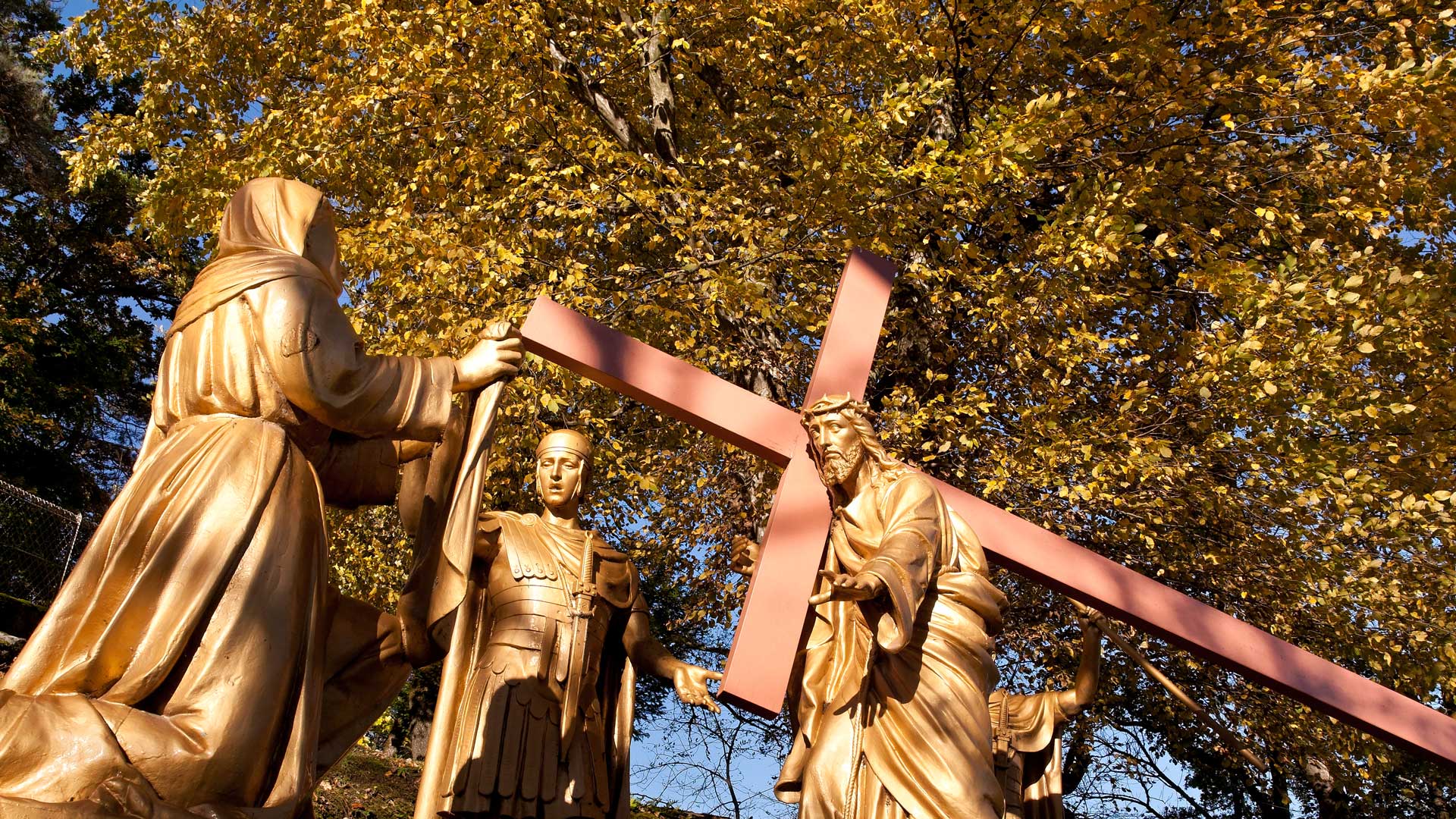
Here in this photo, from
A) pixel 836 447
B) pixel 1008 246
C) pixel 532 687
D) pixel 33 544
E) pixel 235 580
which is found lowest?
pixel 235 580

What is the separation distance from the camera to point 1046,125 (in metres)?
9.28

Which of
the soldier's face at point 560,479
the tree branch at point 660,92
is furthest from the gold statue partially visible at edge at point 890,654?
the tree branch at point 660,92

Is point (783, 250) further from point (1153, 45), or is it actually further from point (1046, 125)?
point (1153, 45)

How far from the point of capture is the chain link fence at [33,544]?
1551 cm

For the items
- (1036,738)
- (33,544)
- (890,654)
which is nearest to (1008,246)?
(1036,738)

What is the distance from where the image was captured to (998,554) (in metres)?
5.11

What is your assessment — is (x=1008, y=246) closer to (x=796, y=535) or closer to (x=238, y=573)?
(x=796, y=535)

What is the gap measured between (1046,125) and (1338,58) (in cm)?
293

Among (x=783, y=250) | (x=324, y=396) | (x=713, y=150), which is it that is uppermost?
(x=713, y=150)

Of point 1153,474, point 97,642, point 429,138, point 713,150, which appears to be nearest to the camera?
point 97,642

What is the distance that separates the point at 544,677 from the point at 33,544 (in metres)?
12.7

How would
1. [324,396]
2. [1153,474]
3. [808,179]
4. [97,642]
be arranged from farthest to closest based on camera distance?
[808,179]
[1153,474]
[324,396]
[97,642]

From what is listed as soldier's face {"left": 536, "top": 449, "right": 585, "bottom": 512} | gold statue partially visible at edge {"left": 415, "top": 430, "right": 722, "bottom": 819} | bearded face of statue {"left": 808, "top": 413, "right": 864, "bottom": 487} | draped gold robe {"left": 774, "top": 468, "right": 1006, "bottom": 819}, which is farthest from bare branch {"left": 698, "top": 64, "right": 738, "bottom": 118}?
draped gold robe {"left": 774, "top": 468, "right": 1006, "bottom": 819}

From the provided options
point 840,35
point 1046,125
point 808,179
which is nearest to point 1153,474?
point 1046,125
